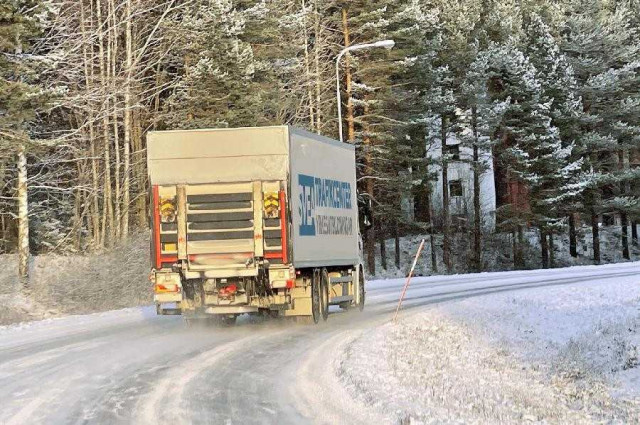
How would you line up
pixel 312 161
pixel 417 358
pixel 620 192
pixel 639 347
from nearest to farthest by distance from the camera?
1. pixel 417 358
2. pixel 639 347
3. pixel 312 161
4. pixel 620 192

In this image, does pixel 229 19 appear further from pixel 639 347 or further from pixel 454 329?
pixel 639 347

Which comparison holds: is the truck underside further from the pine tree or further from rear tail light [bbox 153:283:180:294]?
the pine tree

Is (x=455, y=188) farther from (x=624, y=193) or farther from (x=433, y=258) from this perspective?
(x=624, y=193)

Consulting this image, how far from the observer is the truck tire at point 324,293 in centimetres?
1748

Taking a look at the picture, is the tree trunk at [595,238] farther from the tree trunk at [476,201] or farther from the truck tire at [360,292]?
the truck tire at [360,292]

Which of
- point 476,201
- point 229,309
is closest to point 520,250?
point 476,201

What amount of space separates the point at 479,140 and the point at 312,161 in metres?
35.7

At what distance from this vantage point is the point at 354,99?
40.1 meters

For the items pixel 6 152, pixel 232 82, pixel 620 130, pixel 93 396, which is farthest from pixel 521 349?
pixel 620 130

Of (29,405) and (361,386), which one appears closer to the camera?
(29,405)

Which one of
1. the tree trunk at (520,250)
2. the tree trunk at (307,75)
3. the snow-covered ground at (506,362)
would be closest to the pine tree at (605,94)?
the tree trunk at (520,250)

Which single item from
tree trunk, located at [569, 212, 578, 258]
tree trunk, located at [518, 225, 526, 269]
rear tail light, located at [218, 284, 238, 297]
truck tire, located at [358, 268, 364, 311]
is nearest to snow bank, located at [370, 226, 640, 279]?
tree trunk, located at [569, 212, 578, 258]

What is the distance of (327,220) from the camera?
58.2ft

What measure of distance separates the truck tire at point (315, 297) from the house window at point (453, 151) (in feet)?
115
